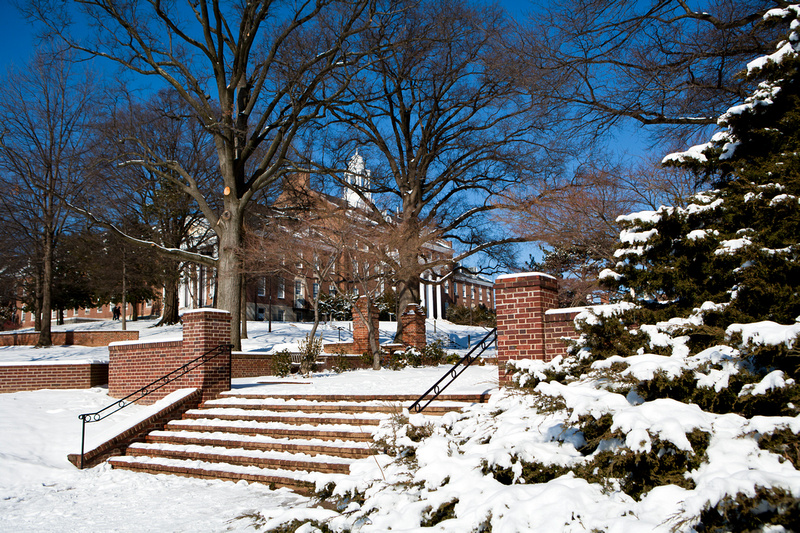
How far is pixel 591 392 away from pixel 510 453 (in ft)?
2.98

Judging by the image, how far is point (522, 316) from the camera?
860 cm

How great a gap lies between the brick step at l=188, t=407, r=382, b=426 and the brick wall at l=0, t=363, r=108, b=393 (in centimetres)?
644

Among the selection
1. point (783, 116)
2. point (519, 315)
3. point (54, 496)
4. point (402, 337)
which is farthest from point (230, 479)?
point (402, 337)

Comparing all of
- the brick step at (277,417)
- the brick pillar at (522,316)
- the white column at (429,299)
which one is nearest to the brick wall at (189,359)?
the brick step at (277,417)

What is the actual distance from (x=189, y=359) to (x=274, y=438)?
150 inches

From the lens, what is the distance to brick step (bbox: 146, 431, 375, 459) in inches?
323

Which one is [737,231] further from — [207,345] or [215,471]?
[207,345]

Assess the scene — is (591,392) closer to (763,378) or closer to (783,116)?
(763,378)

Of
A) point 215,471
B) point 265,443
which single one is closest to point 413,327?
point 265,443

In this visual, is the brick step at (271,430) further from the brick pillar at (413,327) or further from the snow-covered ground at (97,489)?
the brick pillar at (413,327)

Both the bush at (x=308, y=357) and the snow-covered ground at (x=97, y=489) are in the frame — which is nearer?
the snow-covered ground at (x=97, y=489)

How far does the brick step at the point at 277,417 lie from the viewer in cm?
915

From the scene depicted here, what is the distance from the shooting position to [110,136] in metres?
19.7

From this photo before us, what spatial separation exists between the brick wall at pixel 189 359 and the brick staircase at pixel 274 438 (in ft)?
2.90
